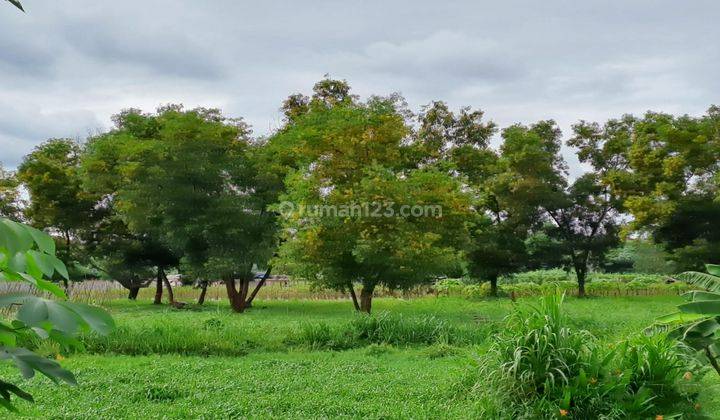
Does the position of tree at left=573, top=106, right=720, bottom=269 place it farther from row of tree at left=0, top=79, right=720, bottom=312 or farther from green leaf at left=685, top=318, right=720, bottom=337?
green leaf at left=685, top=318, right=720, bottom=337

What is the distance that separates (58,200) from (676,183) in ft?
76.3

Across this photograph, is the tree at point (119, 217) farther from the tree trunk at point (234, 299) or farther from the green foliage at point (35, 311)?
the green foliage at point (35, 311)

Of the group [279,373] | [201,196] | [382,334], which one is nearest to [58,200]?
[201,196]

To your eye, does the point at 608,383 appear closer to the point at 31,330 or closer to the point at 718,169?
the point at 31,330

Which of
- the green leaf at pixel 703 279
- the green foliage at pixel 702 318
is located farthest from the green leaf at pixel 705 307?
the green leaf at pixel 703 279

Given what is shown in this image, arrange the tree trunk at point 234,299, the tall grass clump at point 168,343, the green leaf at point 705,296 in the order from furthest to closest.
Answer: the tree trunk at point 234,299
the tall grass clump at point 168,343
the green leaf at point 705,296

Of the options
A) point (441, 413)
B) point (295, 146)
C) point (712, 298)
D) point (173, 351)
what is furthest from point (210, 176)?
point (712, 298)

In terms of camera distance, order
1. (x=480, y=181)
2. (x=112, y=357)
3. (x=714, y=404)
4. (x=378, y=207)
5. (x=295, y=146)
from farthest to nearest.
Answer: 1. (x=480, y=181)
2. (x=295, y=146)
3. (x=378, y=207)
4. (x=112, y=357)
5. (x=714, y=404)

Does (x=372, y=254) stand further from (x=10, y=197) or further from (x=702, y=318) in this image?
(x=10, y=197)

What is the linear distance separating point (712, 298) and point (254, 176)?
637 inches

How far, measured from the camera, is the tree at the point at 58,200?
2214 centimetres

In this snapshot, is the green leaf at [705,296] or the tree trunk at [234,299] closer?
the green leaf at [705,296]

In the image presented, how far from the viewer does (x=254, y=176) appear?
19.4 metres

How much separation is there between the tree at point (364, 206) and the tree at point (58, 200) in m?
10.6
